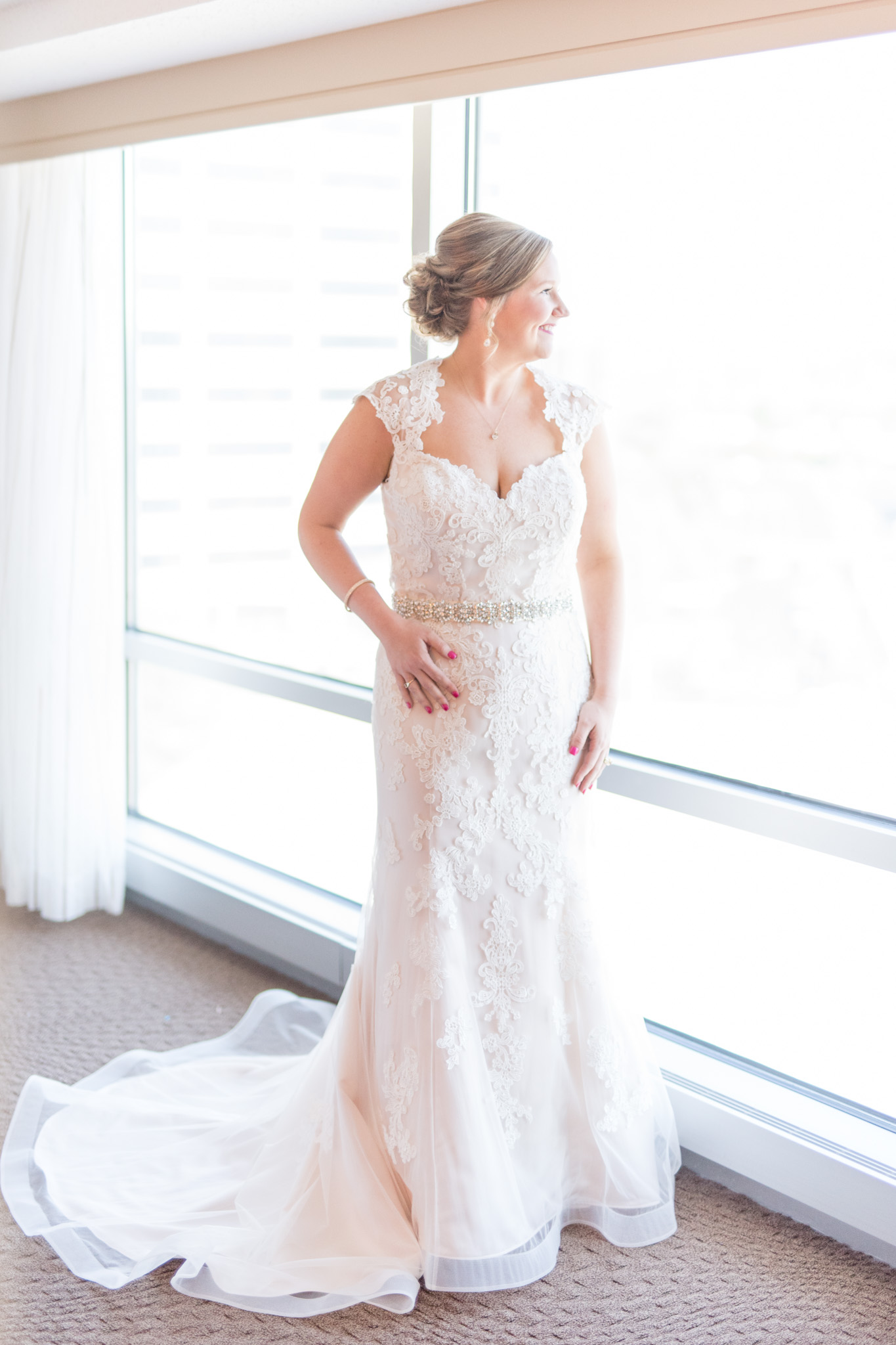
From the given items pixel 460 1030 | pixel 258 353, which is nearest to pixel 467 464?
pixel 460 1030

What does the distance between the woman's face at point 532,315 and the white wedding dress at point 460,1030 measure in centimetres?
12

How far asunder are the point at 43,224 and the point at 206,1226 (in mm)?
2525

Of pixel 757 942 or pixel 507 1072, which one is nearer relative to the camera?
pixel 507 1072

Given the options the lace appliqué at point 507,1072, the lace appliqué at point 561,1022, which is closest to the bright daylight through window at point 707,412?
the lace appliqué at point 561,1022

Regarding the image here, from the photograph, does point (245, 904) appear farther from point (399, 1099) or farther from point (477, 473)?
point (477, 473)

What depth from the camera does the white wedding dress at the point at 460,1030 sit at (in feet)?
6.34

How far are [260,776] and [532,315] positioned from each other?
6.58 feet

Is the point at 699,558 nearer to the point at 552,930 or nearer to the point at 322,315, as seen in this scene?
the point at 552,930

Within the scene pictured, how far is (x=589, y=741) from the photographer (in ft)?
6.78

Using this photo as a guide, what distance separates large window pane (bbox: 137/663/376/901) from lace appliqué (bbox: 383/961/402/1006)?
0.98 meters

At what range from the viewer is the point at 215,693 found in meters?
3.61

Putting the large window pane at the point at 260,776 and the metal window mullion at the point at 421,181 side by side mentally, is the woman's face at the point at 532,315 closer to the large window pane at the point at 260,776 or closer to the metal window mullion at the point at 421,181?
the metal window mullion at the point at 421,181

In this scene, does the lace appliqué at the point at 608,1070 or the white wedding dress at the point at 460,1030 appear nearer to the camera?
the white wedding dress at the point at 460,1030

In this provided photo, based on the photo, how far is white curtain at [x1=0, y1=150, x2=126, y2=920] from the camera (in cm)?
Answer: 308
